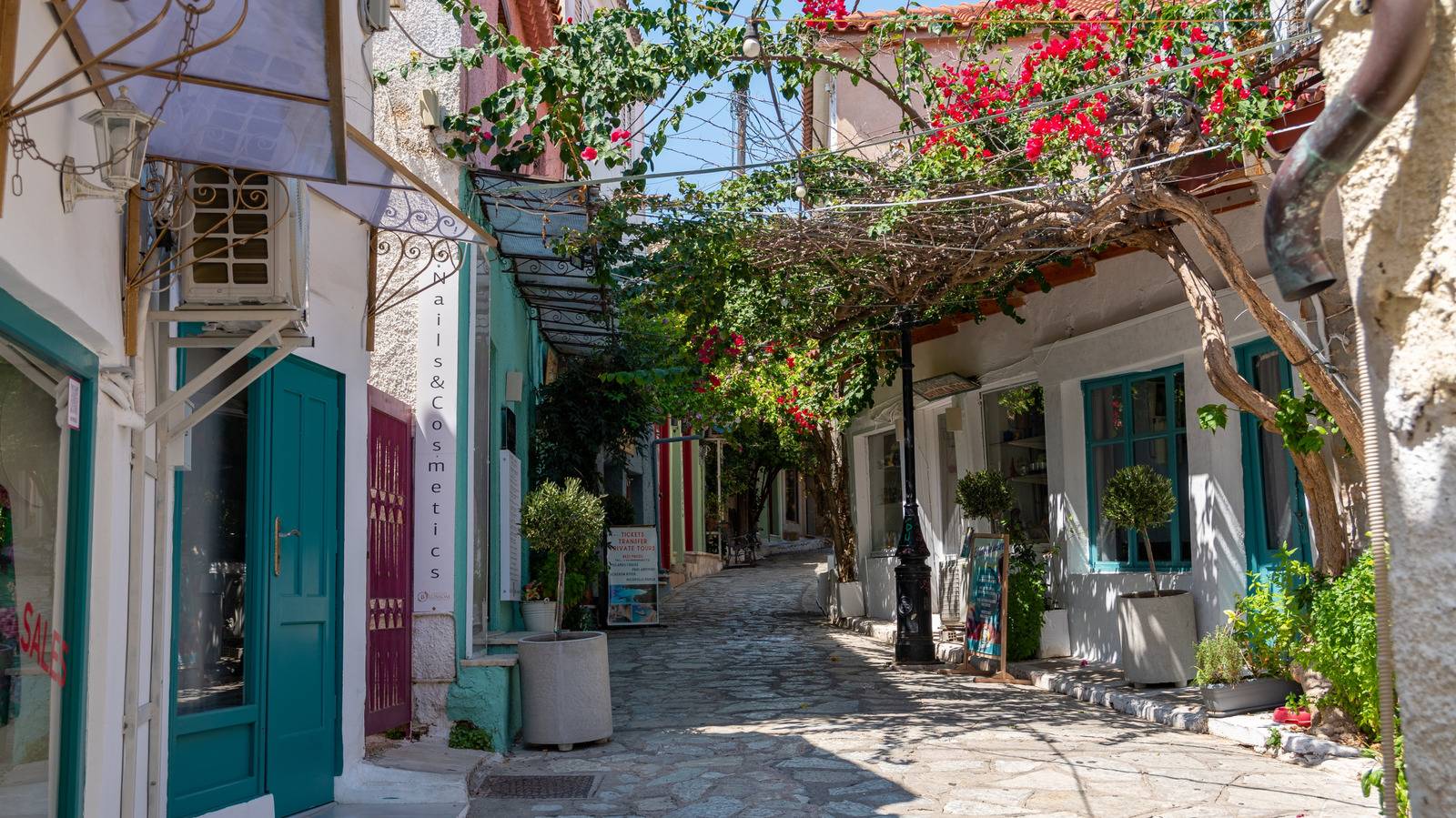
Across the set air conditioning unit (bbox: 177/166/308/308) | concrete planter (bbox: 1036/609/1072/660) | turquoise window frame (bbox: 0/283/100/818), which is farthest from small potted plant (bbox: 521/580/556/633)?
turquoise window frame (bbox: 0/283/100/818)

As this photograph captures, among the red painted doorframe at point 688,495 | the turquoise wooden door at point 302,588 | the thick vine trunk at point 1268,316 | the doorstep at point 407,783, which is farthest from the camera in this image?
the red painted doorframe at point 688,495

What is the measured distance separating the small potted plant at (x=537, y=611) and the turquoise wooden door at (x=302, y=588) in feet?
11.0

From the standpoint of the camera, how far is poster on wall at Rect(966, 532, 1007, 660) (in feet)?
32.6

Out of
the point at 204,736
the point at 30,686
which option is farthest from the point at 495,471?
the point at 30,686

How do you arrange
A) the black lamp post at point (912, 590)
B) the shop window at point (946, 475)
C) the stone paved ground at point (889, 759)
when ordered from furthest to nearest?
the shop window at point (946, 475)
the black lamp post at point (912, 590)
the stone paved ground at point (889, 759)

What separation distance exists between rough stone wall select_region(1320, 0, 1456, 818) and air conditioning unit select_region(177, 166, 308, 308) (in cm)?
378

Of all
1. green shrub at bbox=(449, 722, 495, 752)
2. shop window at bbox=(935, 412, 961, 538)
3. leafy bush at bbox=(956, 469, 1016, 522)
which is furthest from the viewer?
shop window at bbox=(935, 412, 961, 538)

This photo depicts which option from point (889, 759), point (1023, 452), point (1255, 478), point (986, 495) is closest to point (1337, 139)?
point (889, 759)

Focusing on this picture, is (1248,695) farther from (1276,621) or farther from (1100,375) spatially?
(1100,375)

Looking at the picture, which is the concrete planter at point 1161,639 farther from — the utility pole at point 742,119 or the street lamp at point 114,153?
the street lamp at point 114,153

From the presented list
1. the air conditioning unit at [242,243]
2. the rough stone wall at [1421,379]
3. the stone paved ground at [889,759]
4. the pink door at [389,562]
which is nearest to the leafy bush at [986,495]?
the stone paved ground at [889,759]

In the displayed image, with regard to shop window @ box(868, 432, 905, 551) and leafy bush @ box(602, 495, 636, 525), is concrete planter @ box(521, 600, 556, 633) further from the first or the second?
shop window @ box(868, 432, 905, 551)

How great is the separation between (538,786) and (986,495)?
6091 millimetres

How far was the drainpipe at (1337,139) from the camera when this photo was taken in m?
1.47
